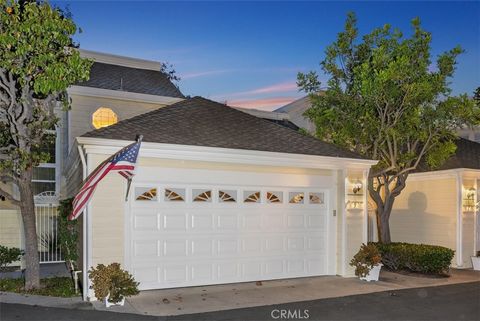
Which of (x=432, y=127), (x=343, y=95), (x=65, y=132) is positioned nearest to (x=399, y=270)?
(x=432, y=127)

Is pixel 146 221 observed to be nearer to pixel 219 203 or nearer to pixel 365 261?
pixel 219 203

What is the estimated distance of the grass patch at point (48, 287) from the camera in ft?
30.5

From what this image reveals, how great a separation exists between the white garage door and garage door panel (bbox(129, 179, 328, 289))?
0.02m

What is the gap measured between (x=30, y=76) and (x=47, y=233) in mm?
7005

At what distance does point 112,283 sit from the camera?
26.6 ft

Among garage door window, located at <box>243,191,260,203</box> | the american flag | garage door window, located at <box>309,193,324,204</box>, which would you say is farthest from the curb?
garage door window, located at <box>309,193,324,204</box>

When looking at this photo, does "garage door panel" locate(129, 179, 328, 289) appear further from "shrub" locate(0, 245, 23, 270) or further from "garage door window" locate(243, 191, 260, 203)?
"shrub" locate(0, 245, 23, 270)

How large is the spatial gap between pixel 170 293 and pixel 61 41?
18.4 ft

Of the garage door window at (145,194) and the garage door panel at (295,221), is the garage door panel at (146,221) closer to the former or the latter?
the garage door window at (145,194)

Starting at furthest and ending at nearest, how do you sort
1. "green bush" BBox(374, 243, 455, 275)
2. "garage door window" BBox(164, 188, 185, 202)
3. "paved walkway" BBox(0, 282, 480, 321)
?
1. "green bush" BBox(374, 243, 455, 275)
2. "garage door window" BBox(164, 188, 185, 202)
3. "paved walkway" BBox(0, 282, 480, 321)

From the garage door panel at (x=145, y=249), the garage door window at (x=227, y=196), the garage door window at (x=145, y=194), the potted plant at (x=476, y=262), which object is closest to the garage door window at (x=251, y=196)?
the garage door window at (x=227, y=196)

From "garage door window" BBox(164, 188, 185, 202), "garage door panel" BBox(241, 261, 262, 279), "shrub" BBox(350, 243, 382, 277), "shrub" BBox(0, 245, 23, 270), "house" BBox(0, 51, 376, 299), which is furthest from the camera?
"shrub" BBox(0, 245, 23, 270)

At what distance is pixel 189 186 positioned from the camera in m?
9.85

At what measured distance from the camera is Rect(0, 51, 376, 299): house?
352 inches
